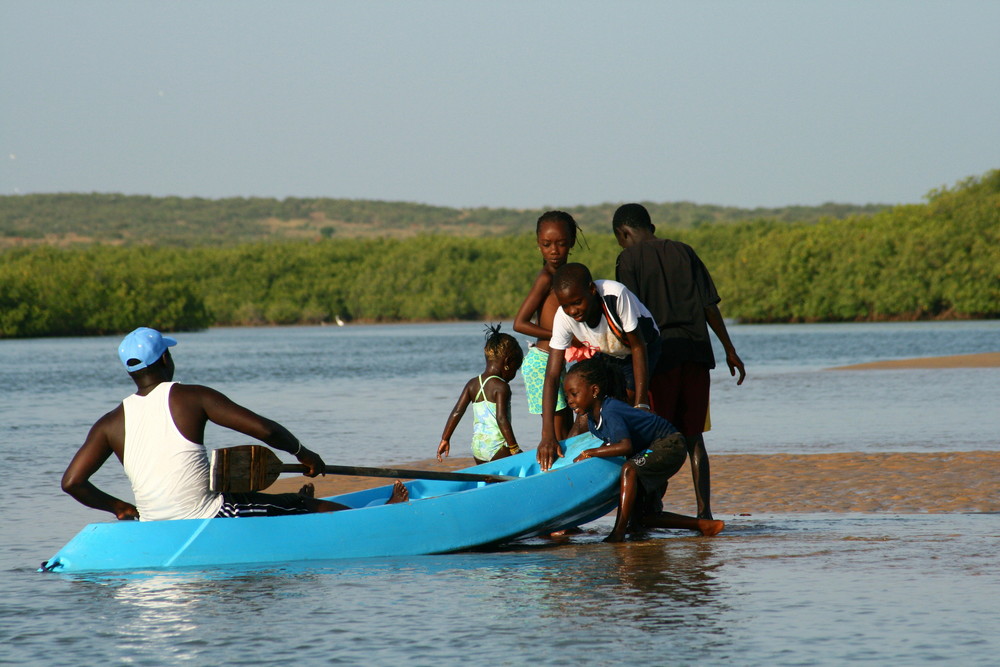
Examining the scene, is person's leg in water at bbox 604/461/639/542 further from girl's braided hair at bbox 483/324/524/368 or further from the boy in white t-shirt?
girl's braided hair at bbox 483/324/524/368

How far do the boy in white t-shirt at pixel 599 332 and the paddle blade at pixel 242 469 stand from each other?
1685 mm

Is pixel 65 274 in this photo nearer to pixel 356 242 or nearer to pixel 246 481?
pixel 356 242

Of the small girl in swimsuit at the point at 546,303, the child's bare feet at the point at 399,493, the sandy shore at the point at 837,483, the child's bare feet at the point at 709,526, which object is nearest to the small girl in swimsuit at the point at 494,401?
the small girl in swimsuit at the point at 546,303

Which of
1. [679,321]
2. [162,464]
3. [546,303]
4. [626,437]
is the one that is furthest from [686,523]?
[162,464]

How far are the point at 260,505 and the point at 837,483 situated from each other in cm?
507

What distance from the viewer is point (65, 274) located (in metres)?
108

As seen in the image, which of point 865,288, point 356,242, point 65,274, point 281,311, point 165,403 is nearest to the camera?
point 165,403

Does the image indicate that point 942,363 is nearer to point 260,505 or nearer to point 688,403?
point 688,403

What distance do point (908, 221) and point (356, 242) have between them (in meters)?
90.5

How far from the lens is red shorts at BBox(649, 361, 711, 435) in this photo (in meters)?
8.51

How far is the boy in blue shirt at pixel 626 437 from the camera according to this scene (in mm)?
8117

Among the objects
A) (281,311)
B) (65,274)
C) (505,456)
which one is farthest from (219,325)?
(505,456)

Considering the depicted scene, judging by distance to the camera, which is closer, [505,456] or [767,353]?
[505,456]

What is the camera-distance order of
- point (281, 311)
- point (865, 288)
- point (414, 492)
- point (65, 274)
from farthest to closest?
1. point (281, 311)
2. point (65, 274)
3. point (865, 288)
4. point (414, 492)
